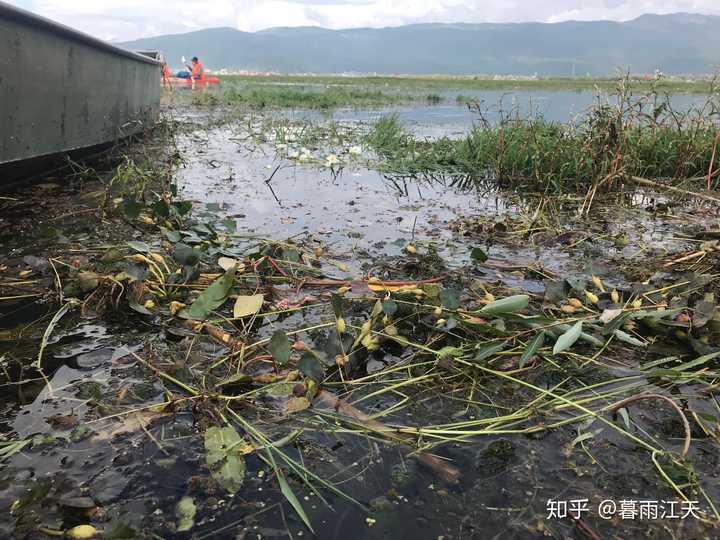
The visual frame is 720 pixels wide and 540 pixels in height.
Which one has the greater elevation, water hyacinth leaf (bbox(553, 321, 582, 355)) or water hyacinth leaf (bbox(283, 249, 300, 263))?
water hyacinth leaf (bbox(283, 249, 300, 263))

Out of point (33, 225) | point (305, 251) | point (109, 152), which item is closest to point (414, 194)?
point (305, 251)

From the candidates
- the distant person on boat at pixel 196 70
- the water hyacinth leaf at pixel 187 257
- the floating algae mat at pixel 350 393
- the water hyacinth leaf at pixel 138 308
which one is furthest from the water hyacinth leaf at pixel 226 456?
the distant person on boat at pixel 196 70

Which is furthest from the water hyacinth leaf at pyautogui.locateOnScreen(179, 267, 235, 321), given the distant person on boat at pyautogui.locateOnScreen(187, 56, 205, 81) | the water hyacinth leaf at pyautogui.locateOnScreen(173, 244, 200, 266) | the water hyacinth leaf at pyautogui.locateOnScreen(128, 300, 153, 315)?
the distant person on boat at pyautogui.locateOnScreen(187, 56, 205, 81)

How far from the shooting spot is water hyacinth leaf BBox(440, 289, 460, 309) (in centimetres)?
190

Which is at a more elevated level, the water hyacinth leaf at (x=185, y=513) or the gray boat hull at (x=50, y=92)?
the gray boat hull at (x=50, y=92)

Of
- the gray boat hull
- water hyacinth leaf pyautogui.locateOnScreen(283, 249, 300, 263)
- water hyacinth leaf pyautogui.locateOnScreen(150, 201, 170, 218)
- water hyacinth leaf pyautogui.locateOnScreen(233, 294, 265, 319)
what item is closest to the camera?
water hyacinth leaf pyautogui.locateOnScreen(233, 294, 265, 319)

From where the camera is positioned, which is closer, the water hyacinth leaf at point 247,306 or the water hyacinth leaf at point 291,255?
the water hyacinth leaf at point 247,306

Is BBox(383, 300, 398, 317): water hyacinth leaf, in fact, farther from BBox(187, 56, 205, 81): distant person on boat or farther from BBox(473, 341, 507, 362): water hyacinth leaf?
BBox(187, 56, 205, 81): distant person on boat

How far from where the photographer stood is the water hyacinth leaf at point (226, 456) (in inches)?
47.8

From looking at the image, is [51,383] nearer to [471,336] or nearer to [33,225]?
[471,336]

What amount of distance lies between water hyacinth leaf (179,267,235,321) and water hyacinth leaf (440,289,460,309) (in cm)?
81

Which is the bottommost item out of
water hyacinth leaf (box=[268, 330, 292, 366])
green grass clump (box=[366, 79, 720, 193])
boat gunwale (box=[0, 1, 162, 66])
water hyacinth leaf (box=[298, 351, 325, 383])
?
water hyacinth leaf (box=[298, 351, 325, 383])

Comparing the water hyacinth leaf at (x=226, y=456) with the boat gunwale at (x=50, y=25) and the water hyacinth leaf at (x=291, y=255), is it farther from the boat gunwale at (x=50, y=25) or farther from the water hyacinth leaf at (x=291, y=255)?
the boat gunwale at (x=50, y=25)

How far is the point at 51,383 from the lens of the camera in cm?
161
